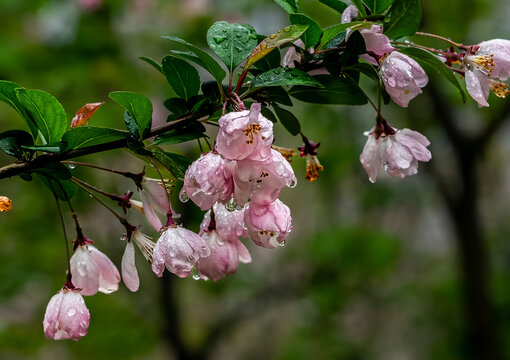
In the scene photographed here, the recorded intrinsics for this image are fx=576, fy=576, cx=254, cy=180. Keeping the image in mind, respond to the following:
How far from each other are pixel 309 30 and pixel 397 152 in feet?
0.57

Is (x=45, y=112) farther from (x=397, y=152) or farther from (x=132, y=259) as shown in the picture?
(x=397, y=152)

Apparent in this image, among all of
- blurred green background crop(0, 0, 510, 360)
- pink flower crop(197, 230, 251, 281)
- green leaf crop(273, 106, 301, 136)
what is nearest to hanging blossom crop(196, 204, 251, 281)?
pink flower crop(197, 230, 251, 281)

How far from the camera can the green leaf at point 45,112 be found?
609mm

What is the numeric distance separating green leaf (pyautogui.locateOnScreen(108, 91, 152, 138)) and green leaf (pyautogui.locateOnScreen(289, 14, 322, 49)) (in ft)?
0.58

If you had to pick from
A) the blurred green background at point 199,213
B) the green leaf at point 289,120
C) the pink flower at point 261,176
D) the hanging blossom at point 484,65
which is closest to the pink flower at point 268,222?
the pink flower at point 261,176

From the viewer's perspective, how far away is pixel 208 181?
0.52 m

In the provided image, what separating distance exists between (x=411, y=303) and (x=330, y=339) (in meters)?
0.64

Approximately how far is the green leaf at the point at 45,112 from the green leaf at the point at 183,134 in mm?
109

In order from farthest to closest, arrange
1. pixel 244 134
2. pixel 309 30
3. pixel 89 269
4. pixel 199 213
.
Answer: pixel 199 213 < pixel 89 269 < pixel 309 30 < pixel 244 134

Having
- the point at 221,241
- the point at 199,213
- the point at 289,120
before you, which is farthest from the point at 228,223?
the point at 199,213

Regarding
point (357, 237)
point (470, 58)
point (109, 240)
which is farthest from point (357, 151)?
point (470, 58)

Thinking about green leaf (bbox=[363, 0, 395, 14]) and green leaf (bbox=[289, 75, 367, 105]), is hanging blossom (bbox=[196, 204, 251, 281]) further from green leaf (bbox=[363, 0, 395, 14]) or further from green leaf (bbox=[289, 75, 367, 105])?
green leaf (bbox=[363, 0, 395, 14])

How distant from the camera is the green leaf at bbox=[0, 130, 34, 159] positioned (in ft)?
2.01

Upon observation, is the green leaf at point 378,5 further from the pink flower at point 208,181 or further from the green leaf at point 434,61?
the pink flower at point 208,181
